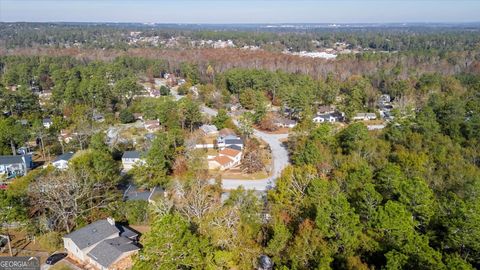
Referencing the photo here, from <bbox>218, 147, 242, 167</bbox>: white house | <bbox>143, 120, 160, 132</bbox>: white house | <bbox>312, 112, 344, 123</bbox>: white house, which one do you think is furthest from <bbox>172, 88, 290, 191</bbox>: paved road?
<bbox>143, 120, 160, 132</bbox>: white house

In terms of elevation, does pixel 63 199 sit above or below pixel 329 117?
above

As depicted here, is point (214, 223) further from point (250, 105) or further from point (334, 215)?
point (250, 105)

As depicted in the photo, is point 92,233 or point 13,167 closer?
point 92,233

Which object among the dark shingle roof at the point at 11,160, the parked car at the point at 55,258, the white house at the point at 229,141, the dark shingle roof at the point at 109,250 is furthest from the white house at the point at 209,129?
the parked car at the point at 55,258

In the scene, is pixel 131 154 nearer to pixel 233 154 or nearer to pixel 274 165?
pixel 233 154

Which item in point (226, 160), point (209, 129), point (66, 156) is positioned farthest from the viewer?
point (209, 129)

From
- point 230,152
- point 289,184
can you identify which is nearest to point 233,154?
point 230,152

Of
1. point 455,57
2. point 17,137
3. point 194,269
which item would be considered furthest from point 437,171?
point 455,57
